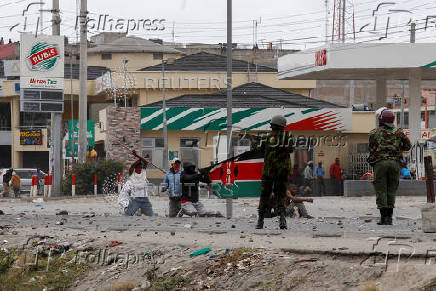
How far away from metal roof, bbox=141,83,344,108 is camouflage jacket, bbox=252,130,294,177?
117ft

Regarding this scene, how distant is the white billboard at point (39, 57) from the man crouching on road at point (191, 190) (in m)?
21.4

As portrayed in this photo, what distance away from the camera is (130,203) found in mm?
21234

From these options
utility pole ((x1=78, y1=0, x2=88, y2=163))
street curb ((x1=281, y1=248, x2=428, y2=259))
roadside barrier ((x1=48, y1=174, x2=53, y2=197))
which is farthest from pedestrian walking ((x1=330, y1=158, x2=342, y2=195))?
street curb ((x1=281, y1=248, x2=428, y2=259))

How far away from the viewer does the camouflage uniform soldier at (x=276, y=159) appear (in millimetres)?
13562

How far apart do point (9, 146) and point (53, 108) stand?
116ft

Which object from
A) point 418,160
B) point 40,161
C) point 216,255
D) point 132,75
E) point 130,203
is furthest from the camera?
point 40,161

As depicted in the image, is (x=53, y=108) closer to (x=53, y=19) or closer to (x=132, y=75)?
(x=53, y=19)

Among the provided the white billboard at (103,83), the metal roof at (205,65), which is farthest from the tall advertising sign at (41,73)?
the metal roof at (205,65)

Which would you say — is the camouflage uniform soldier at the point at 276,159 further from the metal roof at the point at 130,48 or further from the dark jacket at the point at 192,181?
the metal roof at the point at 130,48

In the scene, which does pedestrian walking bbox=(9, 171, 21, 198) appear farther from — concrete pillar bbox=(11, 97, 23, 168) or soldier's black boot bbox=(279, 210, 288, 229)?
soldier's black boot bbox=(279, 210, 288, 229)

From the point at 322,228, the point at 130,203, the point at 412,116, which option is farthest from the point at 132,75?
the point at 322,228

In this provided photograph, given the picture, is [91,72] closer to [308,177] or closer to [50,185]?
[50,185]

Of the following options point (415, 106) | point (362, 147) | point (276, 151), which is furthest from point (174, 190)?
point (362, 147)

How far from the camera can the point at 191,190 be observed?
66.4 feet
